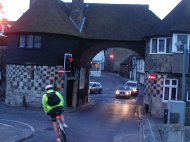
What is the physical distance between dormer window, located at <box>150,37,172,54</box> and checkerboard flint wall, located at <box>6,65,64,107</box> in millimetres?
7454

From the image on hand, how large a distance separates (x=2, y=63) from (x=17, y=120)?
674 inches

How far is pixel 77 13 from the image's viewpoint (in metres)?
35.7

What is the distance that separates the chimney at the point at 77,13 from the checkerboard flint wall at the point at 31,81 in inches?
215

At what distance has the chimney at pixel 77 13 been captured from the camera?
3550 cm

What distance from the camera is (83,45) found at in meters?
35.2

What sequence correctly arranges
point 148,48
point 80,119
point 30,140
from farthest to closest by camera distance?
point 148,48
point 80,119
point 30,140

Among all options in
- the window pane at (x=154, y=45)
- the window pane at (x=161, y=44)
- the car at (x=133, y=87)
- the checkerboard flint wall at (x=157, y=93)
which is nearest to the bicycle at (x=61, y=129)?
the checkerboard flint wall at (x=157, y=93)

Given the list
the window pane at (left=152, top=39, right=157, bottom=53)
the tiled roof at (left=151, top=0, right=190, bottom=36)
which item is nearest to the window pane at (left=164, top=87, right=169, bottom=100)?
the window pane at (left=152, top=39, right=157, bottom=53)

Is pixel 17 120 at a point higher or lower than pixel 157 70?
lower

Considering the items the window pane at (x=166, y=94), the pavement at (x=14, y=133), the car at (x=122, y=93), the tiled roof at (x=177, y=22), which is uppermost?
the tiled roof at (x=177, y=22)

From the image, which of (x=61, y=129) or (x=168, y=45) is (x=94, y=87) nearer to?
(x=168, y=45)

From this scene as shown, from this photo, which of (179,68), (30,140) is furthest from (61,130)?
(179,68)

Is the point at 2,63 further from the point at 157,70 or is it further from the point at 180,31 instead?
the point at 180,31

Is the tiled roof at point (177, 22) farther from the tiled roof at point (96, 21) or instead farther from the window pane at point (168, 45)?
the tiled roof at point (96, 21)
